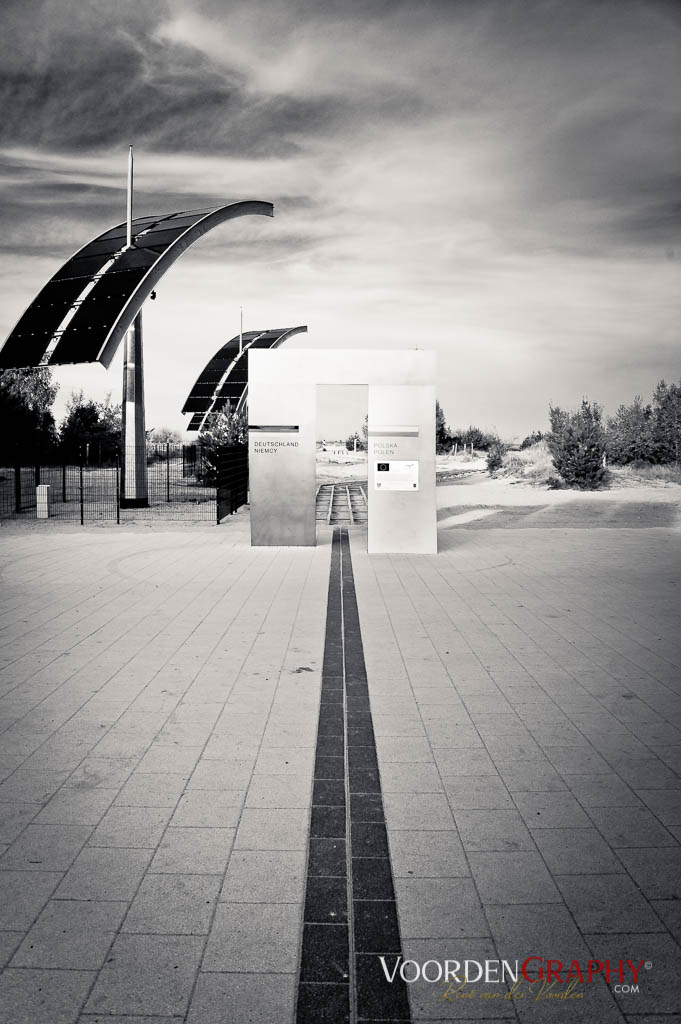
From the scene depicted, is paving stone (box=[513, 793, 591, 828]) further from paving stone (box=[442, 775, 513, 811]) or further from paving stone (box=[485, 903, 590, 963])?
paving stone (box=[485, 903, 590, 963])

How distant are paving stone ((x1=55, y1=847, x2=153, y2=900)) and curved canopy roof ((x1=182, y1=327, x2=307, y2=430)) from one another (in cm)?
4408

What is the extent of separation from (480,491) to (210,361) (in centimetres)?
2473

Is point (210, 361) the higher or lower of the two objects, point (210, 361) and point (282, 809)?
the higher

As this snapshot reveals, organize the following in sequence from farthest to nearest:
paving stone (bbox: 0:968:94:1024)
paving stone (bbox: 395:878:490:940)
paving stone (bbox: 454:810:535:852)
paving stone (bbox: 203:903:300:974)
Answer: paving stone (bbox: 454:810:535:852) → paving stone (bbox: 395:878:490:940) → paving stone (bbox: 203:903:300:974) → paving stone (bbox: 0:968:94:1024)

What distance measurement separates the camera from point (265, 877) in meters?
3.67

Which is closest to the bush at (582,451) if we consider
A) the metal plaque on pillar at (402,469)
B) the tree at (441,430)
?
the metal plaque on pillar at (402,469)

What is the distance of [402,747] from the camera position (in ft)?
17.4

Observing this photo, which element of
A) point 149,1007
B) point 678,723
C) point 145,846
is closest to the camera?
point 149,1007

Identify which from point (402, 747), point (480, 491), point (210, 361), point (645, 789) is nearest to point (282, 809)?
point (402, 747)

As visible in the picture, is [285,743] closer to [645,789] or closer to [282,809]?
[282,809]

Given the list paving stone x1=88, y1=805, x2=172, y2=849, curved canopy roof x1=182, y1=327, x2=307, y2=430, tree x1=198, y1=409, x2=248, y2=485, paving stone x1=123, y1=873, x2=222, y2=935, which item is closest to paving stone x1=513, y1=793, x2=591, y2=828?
paving stone x1=123, y1=873, x2=222, y2=935

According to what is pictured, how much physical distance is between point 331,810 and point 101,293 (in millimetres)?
20173

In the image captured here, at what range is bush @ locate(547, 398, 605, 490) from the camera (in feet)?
101

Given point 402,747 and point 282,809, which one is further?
point 402,747
